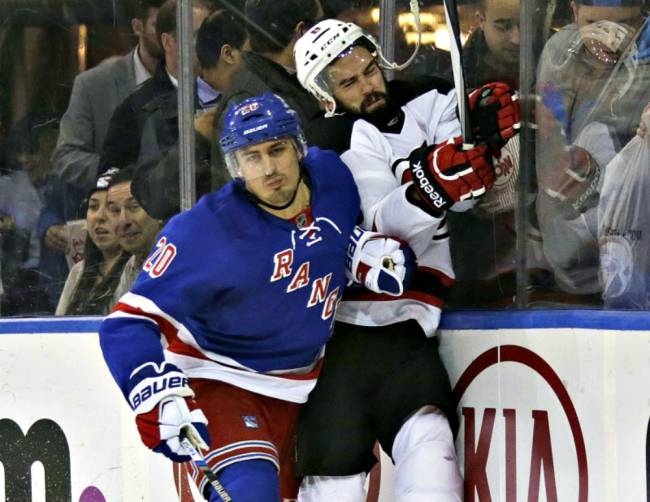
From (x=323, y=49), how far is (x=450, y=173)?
48 cm

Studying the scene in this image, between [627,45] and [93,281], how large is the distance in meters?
1.83

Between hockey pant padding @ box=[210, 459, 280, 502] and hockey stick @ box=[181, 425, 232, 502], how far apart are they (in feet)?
0.05

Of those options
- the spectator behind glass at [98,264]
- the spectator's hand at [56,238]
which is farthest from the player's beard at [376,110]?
the spectator's hand at [56,238]

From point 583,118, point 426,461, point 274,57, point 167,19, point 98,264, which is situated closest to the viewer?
point 583,118

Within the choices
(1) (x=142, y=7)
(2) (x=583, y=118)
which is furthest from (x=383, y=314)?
(1) (x=142, y=7)

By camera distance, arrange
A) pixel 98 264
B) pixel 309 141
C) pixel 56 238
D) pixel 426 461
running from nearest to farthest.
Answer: pixel 426 461 → pixel 309 141 → pixel 98 264 → pixel 56 238

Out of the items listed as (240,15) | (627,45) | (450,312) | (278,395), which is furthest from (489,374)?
(240,15)

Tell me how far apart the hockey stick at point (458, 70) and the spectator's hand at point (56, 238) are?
1.51 meters

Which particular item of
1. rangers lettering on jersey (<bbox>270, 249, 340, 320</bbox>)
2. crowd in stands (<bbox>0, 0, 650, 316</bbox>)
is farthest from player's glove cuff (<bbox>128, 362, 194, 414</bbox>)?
crowd in stands (<bbox>0, 0, 650, 316</bbox>)

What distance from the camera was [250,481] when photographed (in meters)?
3.68

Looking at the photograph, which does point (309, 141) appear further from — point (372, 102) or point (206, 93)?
point (206, 93)

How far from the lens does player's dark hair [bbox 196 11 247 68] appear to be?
14.3 ft

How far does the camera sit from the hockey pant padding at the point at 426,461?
3.66 meters

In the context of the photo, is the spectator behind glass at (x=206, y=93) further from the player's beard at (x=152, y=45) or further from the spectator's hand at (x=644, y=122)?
the spectator's hand at (x=644, y=122)
